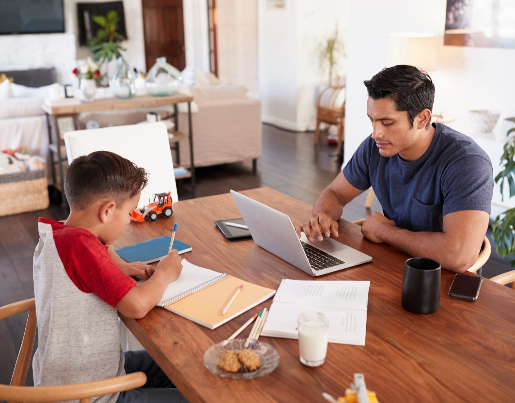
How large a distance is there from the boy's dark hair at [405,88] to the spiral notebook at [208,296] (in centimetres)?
70

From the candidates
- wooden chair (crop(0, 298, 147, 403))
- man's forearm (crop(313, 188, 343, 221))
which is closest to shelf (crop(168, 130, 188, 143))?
man's forearm (crop(313, 188, 343, 221))

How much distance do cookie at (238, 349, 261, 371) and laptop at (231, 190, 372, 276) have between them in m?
0.39

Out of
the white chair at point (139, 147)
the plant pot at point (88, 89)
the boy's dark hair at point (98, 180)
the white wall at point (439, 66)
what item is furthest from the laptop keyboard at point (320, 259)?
the plant pot at point (88, 89)

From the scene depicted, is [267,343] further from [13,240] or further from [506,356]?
[13,240]

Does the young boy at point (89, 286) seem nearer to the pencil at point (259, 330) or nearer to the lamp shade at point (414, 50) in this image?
the pencil at point (259, 330)

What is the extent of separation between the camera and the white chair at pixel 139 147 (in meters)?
2.12

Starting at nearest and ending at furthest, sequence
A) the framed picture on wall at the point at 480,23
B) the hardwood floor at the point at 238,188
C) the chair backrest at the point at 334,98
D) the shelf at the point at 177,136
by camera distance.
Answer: the hardwood floor at the point at 238,188 → the framed picture on wall at the point at 480,23 → the shelf at the point at 177,136 → the chair backrest at the point at 334,98

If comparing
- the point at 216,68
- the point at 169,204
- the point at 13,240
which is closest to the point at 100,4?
the point at 216,68

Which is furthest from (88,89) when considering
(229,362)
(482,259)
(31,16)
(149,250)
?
(31,16)

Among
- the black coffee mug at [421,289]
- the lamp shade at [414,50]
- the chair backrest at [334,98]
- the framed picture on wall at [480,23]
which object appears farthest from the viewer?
the chair backrest at [334,98]

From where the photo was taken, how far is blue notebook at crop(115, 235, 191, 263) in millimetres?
1501

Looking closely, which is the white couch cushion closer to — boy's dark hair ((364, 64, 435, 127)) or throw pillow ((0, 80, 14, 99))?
throw pillow ((0, 80, 14, 99))

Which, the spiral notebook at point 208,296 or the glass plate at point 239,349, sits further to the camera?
the spiral notebook at point 208,296

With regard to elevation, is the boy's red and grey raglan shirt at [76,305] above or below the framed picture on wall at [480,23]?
below
